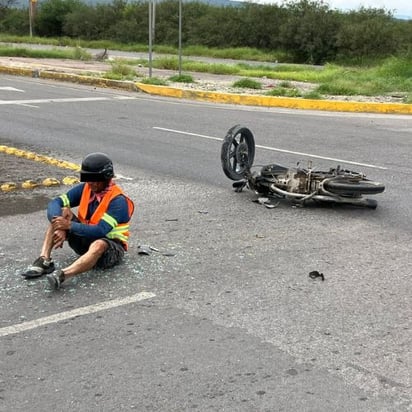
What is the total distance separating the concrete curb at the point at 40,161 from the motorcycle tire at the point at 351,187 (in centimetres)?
287

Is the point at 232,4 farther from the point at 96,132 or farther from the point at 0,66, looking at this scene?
the point at 96,132

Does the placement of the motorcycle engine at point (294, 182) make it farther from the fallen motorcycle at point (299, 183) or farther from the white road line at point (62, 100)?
the white road line at point (62, 100)

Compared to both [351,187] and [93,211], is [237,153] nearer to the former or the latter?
[351,187]

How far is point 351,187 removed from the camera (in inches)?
259

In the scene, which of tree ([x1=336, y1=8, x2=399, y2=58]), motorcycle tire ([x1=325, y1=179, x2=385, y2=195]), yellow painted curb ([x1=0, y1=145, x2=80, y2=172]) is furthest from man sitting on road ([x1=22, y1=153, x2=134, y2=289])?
tree ([x1=336, y1=8, x2=399, y2=58])

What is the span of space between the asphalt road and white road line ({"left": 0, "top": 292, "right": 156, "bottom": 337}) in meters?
0.01

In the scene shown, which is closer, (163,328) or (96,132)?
(163,328)

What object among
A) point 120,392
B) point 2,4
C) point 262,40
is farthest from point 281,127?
point 2,4

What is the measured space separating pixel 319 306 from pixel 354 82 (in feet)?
52.5

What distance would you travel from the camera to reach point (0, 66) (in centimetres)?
2378

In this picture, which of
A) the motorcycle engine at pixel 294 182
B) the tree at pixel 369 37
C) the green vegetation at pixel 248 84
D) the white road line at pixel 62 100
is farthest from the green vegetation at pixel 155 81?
the tree at pixel 369 37

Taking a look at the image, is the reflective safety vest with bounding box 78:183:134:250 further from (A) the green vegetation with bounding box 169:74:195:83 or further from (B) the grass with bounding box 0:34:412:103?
(A) the green vegetation with bounding box 169:74:195:83

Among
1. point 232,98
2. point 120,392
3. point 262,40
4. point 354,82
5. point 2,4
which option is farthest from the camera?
point 2,4

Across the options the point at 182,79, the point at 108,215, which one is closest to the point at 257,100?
the point at 182,79
